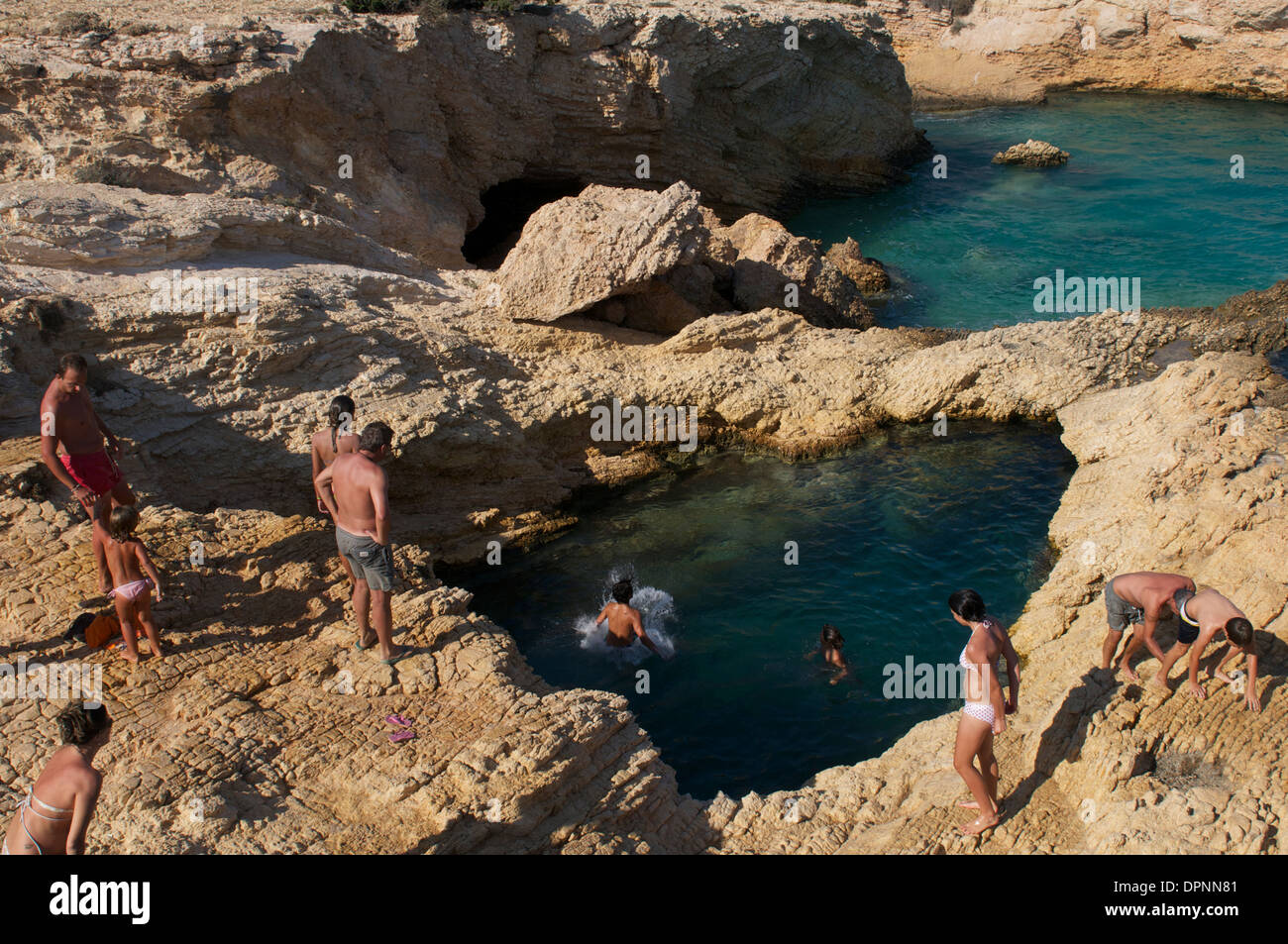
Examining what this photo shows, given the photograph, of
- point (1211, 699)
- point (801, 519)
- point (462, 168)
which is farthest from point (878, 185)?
point (1211, 699)

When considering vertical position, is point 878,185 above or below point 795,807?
above

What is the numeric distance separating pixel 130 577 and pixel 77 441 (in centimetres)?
139

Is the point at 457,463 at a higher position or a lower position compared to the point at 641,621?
higher

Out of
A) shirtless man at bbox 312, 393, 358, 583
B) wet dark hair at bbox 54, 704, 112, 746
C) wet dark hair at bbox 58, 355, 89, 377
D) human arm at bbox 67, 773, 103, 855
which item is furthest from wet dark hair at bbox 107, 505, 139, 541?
human arm at bbox 67, 773, 103, 855

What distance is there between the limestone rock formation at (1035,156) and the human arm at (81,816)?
30.5m

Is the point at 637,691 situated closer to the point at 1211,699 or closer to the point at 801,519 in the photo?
the point at 801,519

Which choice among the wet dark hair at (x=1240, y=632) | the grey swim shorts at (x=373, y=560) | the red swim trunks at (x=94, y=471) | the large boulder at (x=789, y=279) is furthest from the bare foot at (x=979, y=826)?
the large boulder at (x=789, y=279)

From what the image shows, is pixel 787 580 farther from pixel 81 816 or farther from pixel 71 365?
pixel 81 816

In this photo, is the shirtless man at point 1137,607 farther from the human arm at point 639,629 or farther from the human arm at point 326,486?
the human arm at point 326,486

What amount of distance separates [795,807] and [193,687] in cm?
470

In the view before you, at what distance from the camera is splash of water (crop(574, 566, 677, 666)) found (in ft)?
33.9

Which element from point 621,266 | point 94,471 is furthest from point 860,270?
point 94,471

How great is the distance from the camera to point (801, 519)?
12.6 meters

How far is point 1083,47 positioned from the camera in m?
36.3
